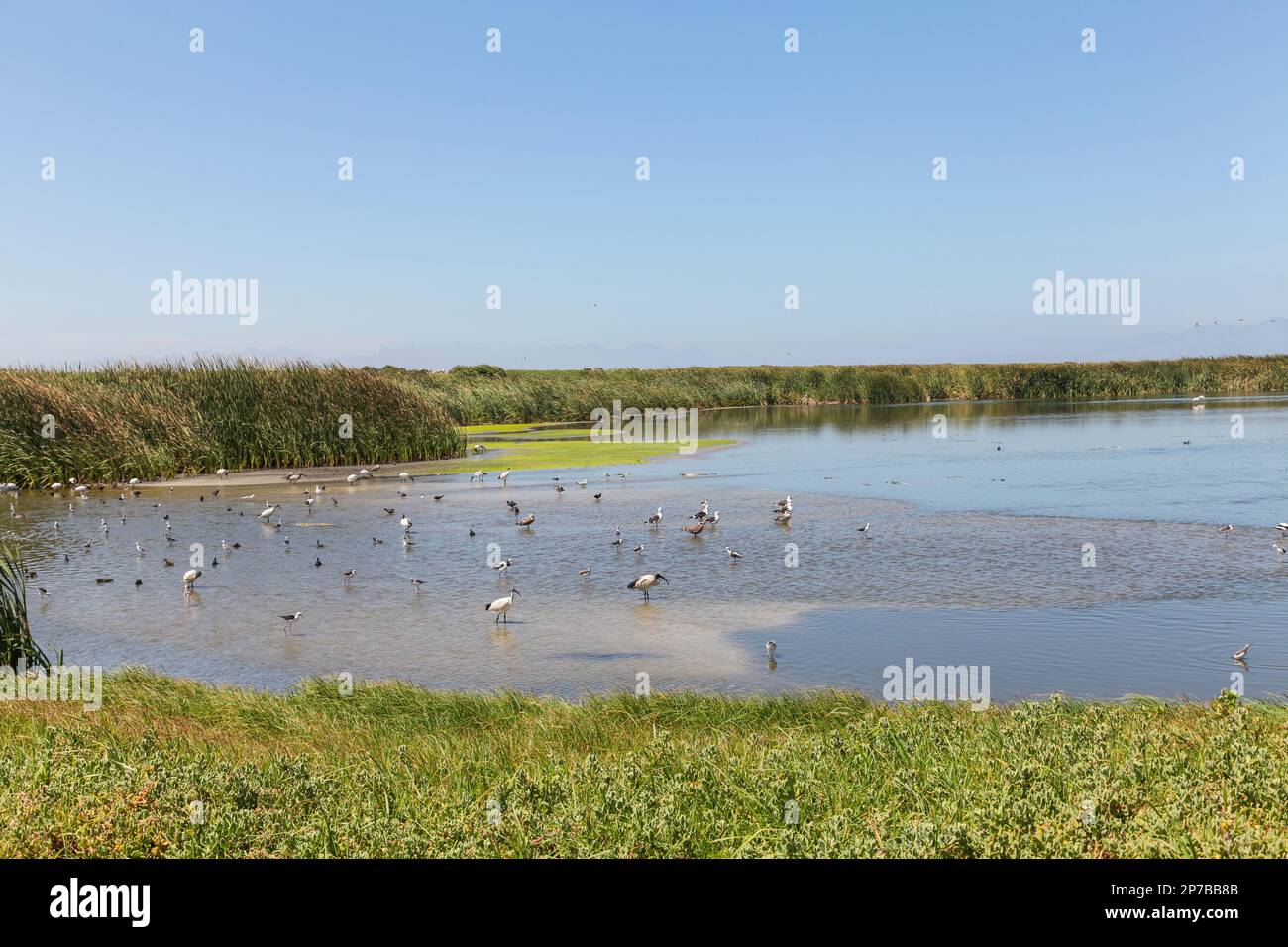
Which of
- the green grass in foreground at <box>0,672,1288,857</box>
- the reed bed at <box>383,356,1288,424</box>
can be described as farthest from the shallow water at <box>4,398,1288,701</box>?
the reed bed at <box>383,356,1288,424</box>

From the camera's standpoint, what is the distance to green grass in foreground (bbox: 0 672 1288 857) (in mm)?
6285

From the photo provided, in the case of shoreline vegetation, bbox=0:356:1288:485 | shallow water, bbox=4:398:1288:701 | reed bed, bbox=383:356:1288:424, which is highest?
reed bed, bbox=383:356:1288:424

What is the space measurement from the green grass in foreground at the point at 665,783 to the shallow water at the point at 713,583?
2736 mm

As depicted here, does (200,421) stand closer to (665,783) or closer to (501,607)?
(501,607)

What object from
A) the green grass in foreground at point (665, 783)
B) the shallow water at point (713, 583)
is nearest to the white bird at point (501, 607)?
the shallow water at point (713, 583)

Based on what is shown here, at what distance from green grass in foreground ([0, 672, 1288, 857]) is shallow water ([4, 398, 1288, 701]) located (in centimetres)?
274

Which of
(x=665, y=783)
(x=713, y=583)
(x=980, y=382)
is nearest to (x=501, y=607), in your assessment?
(x=713, y=583)

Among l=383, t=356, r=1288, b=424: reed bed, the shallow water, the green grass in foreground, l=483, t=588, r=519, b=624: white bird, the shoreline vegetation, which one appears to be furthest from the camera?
l=383, t=356, r=1288, b=424: reed bed

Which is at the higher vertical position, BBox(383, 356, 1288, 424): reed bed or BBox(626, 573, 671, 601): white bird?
BBox(383, 356, 1288, 424): reed bed

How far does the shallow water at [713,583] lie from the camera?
13.6 meters

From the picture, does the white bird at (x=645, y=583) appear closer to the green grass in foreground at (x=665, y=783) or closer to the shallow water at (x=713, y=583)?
the shallow water at (x=713, y=583)

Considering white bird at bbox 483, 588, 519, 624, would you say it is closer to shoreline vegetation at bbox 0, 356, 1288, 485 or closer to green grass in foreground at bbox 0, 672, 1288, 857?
green grass in foreground at bbox 0, 672, 1288, 857

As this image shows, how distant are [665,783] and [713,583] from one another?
11.9 m
